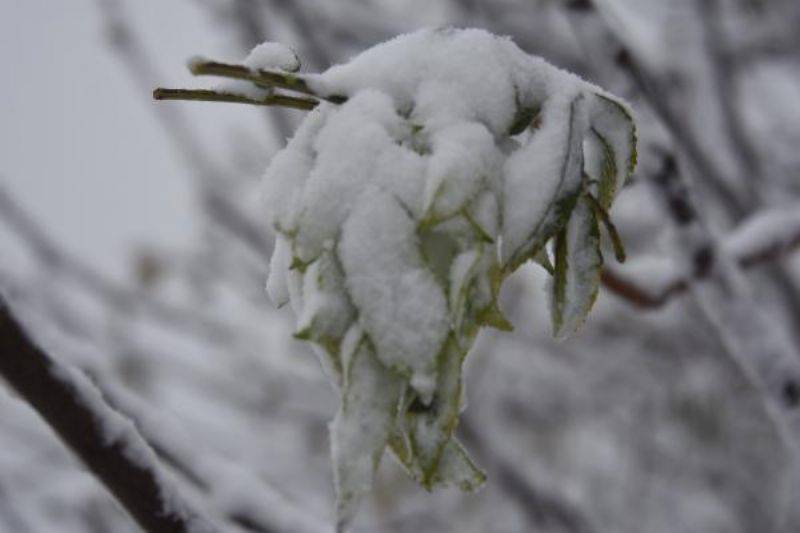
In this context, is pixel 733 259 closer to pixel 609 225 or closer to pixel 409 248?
pixel 609 225

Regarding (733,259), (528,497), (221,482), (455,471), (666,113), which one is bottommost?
(528,497)

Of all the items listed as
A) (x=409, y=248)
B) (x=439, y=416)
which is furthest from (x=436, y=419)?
(x=409, y=248)

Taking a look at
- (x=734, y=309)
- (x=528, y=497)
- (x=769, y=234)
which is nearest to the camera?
(x=734, y=309)

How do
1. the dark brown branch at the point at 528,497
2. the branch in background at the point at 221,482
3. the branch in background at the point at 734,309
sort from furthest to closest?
the dark brown branch at the point at 528,497 < the branch in background at the point at 734,309 < the branch in background at the point at 221,482

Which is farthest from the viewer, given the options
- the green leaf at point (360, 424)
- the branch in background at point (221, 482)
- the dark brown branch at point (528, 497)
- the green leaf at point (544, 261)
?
the dark brown branch at point (528, 497)

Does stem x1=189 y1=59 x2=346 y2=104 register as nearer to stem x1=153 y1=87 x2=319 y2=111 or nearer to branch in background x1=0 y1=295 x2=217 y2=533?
stem x1=153 y1=87 x2=319 y2=111

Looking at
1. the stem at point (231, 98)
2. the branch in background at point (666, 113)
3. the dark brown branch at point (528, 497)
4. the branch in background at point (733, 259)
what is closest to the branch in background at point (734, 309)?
the branch in background at point (733, 259)

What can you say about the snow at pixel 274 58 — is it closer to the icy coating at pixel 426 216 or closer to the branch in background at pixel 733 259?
the icy coating at pixel 426 216
